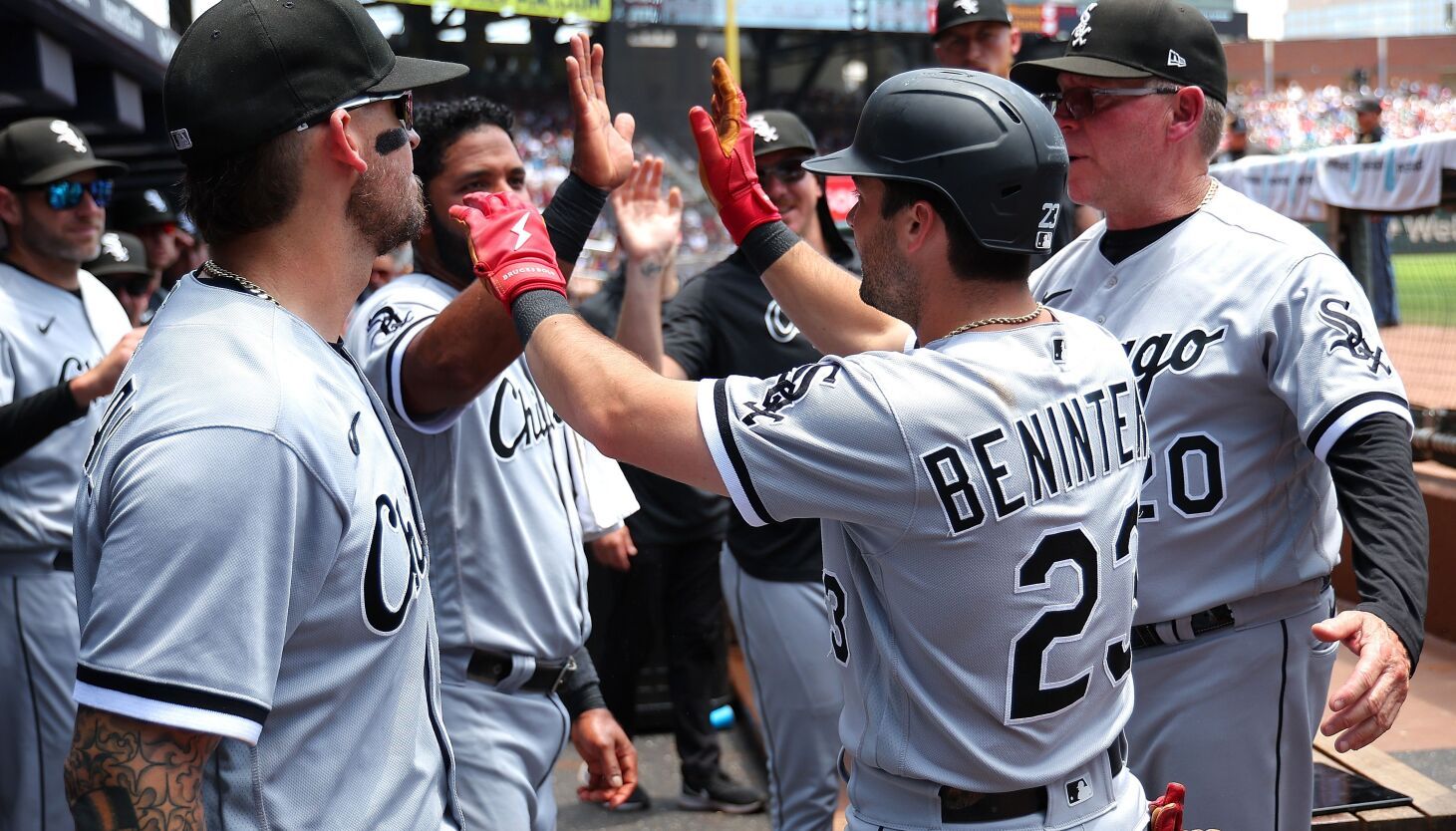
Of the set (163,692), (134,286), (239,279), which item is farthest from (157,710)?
(134,286)

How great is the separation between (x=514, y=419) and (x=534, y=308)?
0.71 metres

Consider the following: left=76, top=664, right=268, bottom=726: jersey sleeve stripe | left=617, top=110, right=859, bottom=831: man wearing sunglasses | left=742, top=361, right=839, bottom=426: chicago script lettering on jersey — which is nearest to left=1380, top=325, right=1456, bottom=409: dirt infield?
left=617, top=110, right=859, bottom=831: man wearing sunglasses

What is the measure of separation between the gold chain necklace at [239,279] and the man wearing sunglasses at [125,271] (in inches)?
162

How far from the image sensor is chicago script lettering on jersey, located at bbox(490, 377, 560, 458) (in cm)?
266

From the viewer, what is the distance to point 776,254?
277cm

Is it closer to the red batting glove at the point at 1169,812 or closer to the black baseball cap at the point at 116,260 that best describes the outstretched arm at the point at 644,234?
the red batting glove at the point at 1169,812

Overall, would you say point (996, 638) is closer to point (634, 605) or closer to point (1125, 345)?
point (1125, 345)

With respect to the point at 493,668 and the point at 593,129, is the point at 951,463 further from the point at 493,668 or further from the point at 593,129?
the point at 493,668

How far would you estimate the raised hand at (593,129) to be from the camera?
8.05 feet

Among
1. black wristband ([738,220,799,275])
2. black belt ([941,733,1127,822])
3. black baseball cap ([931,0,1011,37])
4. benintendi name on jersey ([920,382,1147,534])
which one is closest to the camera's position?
benintendi name on jersey ([920,382,1147,534])

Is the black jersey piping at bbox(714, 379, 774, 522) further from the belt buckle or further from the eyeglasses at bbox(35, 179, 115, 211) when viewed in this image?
the eyeglasses at bbox(35, 179, 115, 211)

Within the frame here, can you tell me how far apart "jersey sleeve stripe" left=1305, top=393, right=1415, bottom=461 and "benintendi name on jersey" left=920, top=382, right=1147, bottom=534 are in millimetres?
579

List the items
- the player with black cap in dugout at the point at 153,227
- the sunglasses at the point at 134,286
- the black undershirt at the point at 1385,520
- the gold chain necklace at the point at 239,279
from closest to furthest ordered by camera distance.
→ the gold chain necklace at the point at 239,279 → the black undershirt at the point at 1385,520 → the sunglasses at the point at 134,286 → the player with black cap in dugout at the point at 153,227

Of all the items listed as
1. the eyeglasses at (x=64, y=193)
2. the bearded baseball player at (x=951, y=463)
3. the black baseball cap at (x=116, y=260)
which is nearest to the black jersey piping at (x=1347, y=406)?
the bearded baseball player at (x=951, y=463)
